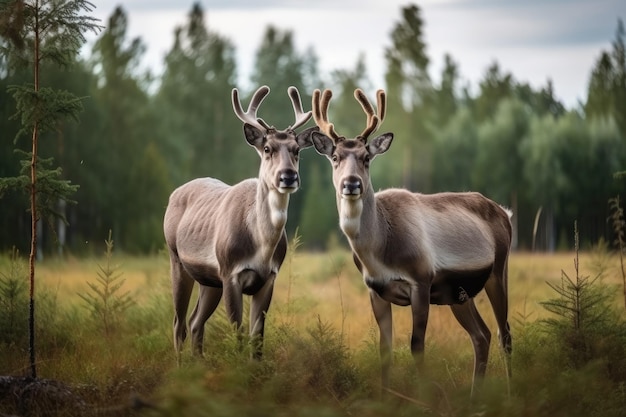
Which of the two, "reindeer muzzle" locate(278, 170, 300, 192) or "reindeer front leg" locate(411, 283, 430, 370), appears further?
"reindeer muzzle" locate(278, 170, 300, 192)

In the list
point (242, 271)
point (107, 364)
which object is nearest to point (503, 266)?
point (242, 271)

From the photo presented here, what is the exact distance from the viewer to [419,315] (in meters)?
8.12

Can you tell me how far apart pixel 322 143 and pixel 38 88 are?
2.80m

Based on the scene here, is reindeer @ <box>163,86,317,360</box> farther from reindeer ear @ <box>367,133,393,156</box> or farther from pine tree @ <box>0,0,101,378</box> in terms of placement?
pine tree @ <box>0,0,101,378</box>

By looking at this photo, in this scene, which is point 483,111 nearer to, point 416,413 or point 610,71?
point 610,71

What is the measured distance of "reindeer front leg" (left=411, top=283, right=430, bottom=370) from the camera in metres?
8.12

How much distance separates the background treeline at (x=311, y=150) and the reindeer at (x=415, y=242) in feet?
56.9

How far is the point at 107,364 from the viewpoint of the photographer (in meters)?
9.00

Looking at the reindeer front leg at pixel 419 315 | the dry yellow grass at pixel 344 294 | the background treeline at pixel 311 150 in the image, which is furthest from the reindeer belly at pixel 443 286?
the background treeline at pixel 311 150

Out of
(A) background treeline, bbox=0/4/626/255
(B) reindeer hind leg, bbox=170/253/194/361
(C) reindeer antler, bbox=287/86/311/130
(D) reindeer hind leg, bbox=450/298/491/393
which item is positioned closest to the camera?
(D) reindeer hind leg, bbox=450/298/491/393

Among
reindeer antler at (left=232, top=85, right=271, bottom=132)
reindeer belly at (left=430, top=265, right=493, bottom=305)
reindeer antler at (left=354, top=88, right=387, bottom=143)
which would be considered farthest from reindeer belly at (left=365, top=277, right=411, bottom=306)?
reindeer antler at (left=232, top=85, right=271, bottom=132)

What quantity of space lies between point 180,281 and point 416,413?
444 cm

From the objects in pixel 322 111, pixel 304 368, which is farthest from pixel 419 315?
pixel 322 111

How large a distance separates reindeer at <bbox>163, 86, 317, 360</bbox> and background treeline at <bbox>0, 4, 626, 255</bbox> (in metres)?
15.9
